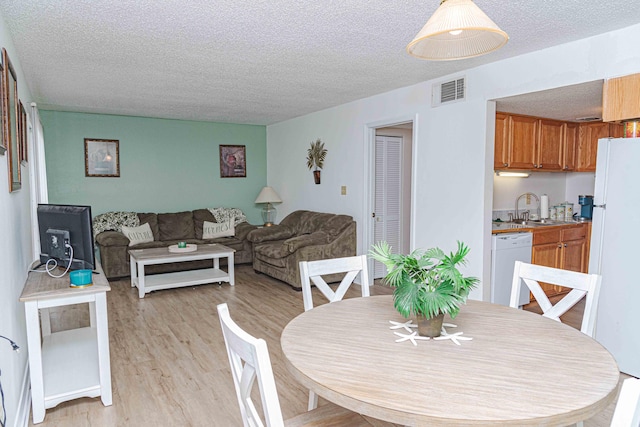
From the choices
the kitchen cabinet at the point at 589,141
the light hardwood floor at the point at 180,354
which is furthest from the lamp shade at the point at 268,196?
the kitchen cabinet at the point at 589,141

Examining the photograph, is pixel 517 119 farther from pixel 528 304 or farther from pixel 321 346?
pixel 321 346

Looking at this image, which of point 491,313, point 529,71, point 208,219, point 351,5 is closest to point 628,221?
point 529,71

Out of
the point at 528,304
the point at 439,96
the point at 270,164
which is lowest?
the point at 528,304

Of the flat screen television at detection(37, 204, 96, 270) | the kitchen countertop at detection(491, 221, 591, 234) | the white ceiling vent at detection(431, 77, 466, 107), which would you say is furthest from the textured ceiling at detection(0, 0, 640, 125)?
the kitchen countertop at detection(491, 221, 591, 234)

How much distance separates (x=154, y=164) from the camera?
6.62 m

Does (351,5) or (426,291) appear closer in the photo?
→ (426,291)

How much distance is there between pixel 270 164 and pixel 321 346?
625 cm

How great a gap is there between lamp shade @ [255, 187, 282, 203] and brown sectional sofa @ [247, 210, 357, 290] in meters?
1.05

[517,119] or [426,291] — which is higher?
[517,119]

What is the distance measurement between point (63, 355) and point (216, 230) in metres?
3.86

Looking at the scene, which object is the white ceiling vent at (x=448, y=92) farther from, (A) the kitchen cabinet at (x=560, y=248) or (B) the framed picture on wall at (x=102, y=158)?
(B) the framed picture on wall at (x=102, y=158)

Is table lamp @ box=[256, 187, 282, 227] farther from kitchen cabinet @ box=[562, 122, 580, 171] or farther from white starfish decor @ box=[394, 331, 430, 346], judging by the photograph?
white starfish decor @ box=[394, 331, 430, 346]

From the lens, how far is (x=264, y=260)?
5.62 m

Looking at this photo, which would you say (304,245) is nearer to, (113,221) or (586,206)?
(113,221)
